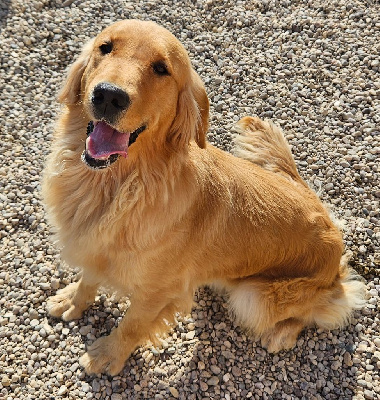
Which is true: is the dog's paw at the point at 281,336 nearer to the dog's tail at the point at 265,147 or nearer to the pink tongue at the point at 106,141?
the dog's tail at the point at 265,147

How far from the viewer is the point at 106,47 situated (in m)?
2.71

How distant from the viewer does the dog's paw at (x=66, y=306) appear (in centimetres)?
392

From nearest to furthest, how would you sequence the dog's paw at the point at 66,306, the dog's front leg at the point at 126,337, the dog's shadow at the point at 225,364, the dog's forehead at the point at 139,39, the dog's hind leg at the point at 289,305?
the dog's forehead at the point at 139,39 → the dog's front leg at the point at 126,337 → the dog's hind leg at the point at 289,305 → the dog's shadow at the point at 225,364 → the dog's paw at the point at 66,306

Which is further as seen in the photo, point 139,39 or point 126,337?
point 126,337

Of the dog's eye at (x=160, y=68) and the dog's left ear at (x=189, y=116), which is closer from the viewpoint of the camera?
the dog's eye at (x=160, y=68)

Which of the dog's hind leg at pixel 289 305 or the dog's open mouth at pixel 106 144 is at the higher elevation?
the dog's open mouth at pixel 106 144

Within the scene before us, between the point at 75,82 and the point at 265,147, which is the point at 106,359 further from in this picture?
the point at 265,147

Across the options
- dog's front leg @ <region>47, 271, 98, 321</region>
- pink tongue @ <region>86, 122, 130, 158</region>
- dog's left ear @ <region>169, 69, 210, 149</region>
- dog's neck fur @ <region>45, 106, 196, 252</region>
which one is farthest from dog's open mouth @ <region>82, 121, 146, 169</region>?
dog's front leg @ <region>47, 271, 98, 321</region>

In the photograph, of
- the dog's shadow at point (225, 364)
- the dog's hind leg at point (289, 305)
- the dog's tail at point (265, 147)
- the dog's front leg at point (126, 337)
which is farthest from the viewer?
the dog's tail at point (265, 147)

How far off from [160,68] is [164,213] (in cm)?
89

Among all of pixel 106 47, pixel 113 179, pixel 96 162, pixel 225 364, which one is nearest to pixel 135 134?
pixel 96 162

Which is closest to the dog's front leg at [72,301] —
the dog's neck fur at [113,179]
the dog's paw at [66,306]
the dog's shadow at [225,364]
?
the dog's paw at [66,306]

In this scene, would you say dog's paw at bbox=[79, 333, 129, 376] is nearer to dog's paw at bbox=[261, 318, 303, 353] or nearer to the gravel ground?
the gravel ground

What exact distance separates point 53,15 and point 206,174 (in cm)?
384
